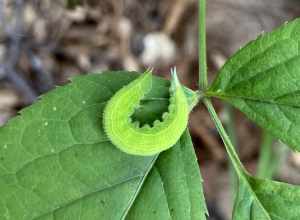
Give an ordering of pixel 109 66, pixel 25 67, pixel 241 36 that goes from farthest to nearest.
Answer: pixel 241 36 → pixel 109 66 → pixel 25 67

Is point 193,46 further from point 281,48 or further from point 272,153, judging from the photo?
point 281,48

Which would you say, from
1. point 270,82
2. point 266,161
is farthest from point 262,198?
point 266,161

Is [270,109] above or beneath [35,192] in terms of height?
above

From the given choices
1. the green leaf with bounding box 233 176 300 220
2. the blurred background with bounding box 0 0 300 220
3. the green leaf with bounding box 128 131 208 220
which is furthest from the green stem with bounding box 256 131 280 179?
the green leaf with bounding box 128 131 208 220

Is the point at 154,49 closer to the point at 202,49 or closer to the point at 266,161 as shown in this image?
the point at 266,161

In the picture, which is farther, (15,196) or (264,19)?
(264,19)

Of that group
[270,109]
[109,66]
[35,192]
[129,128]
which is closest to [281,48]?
[270,109]

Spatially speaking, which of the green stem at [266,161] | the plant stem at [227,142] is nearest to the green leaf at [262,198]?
the plant stem at [227,142]
